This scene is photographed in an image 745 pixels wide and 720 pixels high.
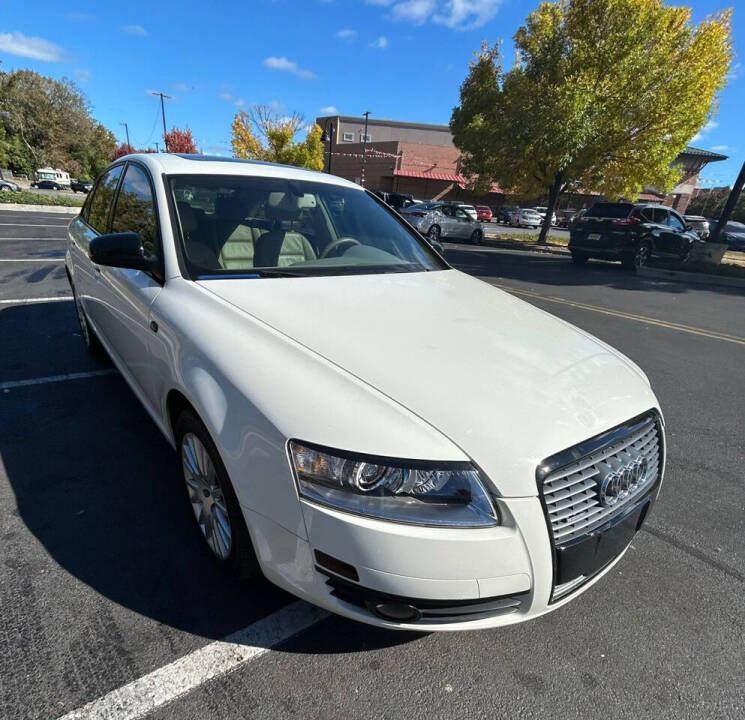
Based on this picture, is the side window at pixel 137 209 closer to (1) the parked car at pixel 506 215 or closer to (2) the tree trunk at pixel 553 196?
(2) the tree trunk at pixel 553 196

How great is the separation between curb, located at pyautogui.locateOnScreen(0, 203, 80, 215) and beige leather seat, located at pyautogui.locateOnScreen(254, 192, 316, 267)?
20.8 metres

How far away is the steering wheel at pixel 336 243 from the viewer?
2.85 meters

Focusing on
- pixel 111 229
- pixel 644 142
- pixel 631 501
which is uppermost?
pixel 644 142

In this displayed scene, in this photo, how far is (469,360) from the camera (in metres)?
1.76

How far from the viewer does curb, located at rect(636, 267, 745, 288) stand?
1204 centimetres

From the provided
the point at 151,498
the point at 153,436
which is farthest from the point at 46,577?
the point at 153,436

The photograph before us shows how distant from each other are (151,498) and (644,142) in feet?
63.6

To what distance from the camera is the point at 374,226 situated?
3.15m

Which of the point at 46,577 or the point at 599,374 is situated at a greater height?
the point at 599,374

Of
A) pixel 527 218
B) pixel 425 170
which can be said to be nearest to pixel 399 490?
pixel 527 218

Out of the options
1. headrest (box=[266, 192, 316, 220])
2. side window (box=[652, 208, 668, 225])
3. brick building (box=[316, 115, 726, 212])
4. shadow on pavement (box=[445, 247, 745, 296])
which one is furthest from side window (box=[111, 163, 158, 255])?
brick building (box=[316, 115, 726, 212])

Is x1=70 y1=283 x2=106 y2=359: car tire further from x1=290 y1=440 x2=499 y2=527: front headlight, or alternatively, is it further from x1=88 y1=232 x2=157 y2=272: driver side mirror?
x1=290 y1=440 x2=499 y2=527: front headlight

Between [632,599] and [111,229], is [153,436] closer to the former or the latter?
[111,229]

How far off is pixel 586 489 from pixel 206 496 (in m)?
1.51
